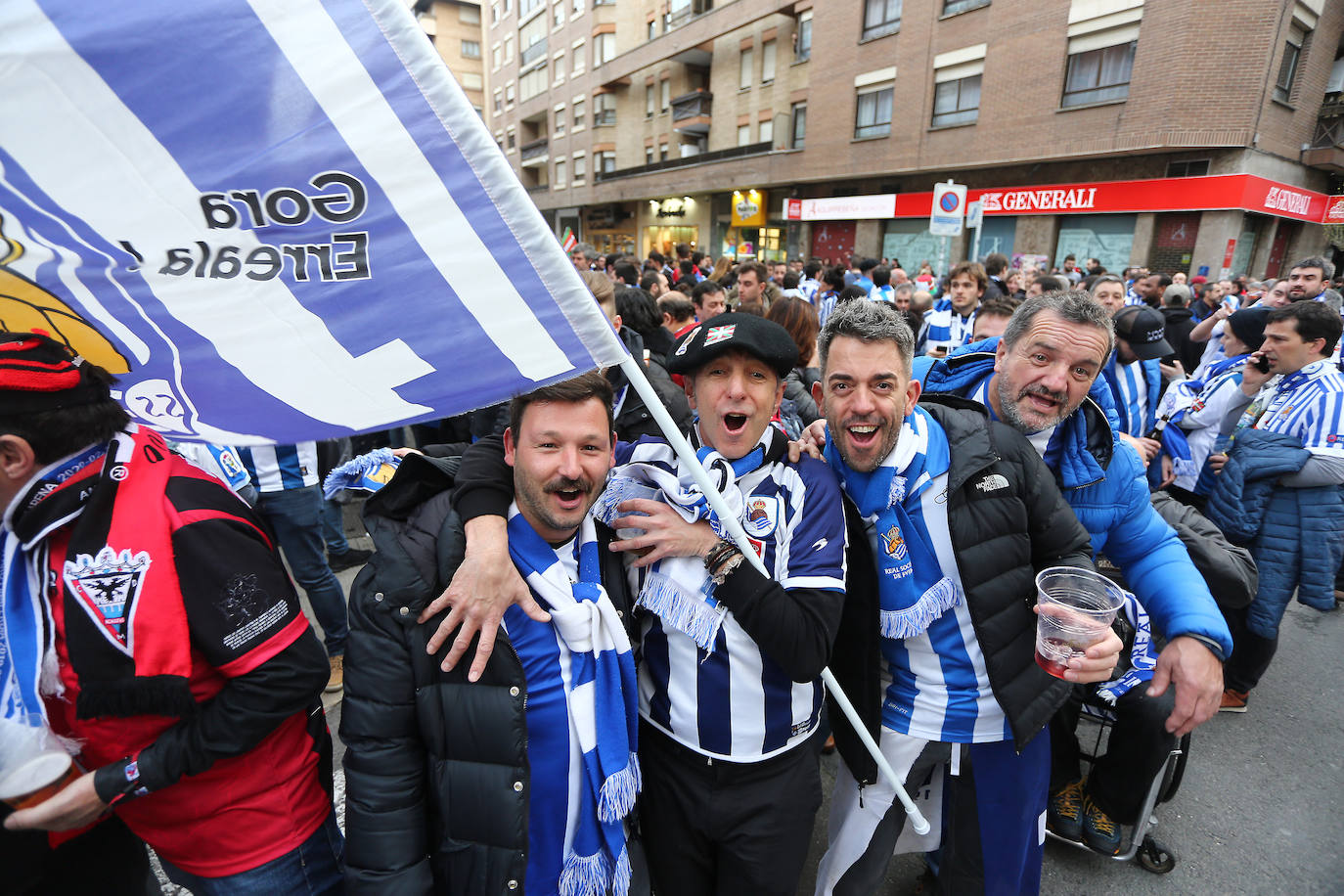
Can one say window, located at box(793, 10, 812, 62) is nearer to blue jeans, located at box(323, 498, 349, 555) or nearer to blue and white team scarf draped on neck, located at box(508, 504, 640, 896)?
blue jeans, located at box(323, 498, 349, 555)

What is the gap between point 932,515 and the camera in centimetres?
192

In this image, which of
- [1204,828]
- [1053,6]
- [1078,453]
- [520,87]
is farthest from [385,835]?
[520,87]

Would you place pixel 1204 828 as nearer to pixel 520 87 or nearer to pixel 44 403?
pixel 44 403

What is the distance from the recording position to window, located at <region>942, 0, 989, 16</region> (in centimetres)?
1833

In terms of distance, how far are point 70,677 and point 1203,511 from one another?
5438mm

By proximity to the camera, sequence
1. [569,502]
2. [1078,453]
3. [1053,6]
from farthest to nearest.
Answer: [1053,6] < [1078,453] < [569,502]

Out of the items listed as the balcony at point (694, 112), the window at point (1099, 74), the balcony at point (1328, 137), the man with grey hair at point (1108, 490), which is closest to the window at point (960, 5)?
the window at point (1099, 74)

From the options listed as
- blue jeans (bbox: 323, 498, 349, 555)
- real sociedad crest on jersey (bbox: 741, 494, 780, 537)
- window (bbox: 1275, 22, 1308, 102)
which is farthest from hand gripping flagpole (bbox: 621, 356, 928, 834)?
window (bbox: 1275, 22, 1308, 102)

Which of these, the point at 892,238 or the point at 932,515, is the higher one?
the point at 892,238

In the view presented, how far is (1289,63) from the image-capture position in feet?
52.5

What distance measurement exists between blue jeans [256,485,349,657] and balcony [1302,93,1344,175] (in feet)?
81.3

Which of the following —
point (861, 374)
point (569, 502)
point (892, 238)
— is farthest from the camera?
point (892, 238)

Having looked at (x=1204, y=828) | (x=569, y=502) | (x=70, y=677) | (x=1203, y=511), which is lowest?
(x=1204, y=828)

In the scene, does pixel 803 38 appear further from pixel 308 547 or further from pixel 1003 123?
pixel 308 547
